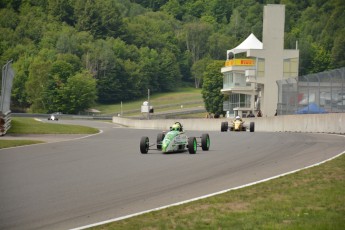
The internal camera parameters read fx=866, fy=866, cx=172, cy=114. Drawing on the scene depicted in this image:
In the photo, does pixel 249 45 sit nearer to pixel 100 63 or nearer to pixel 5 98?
pixel 5 98

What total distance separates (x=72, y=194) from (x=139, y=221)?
128 inches

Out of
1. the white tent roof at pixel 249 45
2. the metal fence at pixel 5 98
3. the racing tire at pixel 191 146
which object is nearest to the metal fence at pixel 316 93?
the metal fence at pixel 5 98

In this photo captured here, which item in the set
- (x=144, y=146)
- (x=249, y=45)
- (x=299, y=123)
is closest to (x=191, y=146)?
(x=144, y=146)

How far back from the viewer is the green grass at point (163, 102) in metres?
158

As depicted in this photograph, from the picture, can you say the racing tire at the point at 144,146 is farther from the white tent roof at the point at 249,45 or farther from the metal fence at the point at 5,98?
the white tent roof at the point at 249,45

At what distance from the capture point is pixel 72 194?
1515 centimetres

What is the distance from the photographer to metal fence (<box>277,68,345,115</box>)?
41.7m

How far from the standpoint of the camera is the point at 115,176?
18.0 m

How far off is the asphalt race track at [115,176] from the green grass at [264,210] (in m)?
0.74

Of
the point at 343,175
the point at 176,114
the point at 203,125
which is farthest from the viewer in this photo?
the point at 176,114

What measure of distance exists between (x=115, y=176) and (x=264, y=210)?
5804mm

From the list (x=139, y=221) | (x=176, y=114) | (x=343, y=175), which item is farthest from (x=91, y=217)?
(x=176, y=114)

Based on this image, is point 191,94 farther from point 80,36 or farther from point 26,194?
point 26,194

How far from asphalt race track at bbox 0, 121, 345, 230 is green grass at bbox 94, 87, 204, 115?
128m
